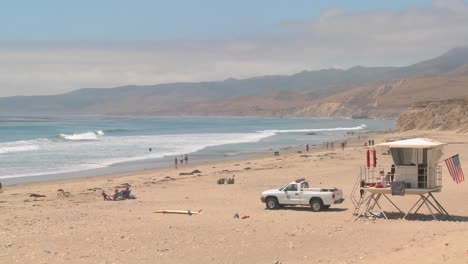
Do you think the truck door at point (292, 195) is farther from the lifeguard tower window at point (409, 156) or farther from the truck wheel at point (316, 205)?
the lifeguard tower window at point (409, 156)

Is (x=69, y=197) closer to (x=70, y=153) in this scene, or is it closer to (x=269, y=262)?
(x=269, y=262)

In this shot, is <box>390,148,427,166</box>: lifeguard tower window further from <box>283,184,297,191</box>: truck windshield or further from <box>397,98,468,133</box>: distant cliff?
<box>397,98,468,133</box>: distant cliff

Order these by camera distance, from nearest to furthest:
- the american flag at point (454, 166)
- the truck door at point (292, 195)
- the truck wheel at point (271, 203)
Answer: the american flag at point (454, 166)
the truck door at point (292, 195)
the truck wheel at point (271, 203)

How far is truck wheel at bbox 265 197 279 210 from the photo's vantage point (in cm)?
2420

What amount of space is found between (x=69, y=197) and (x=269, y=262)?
16.3 metres

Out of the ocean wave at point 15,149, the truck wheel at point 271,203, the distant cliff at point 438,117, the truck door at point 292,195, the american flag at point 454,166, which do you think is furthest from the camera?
the distant cliff at point 438,117

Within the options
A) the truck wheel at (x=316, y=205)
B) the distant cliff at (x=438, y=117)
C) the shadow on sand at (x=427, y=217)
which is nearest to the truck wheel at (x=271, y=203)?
the truck wheel at (x=316, y=205)

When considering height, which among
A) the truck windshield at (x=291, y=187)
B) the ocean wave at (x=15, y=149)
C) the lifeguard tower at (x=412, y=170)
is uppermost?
the lifeguard tower at (x=412, y=170)

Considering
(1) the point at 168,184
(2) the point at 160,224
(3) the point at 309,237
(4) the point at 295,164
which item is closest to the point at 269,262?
(3) the point at 309,237

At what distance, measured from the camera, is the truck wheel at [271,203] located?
24203mm

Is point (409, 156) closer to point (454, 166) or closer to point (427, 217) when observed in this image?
point (454, 166)

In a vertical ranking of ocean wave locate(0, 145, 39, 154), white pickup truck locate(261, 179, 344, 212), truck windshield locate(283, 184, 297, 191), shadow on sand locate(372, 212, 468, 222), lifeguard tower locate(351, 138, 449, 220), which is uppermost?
lifeguard tower locate(351, 138, 449, 220)

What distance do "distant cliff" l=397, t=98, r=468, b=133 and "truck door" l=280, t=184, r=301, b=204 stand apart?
62315 mm

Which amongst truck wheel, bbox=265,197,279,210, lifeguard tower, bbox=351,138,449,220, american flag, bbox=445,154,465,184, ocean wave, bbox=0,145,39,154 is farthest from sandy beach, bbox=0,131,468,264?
ocean wave, bbox=0,145,39,154
